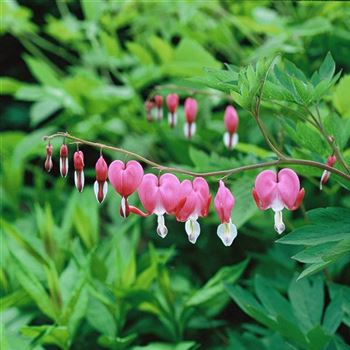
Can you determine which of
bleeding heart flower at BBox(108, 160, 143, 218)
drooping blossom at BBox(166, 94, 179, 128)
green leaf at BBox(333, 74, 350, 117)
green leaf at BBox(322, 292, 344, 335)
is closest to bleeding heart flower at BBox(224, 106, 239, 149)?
drooping blossom at BBox(166, 94, 179, 128)

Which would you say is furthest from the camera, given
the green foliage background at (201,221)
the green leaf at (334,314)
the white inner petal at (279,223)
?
the green leaf at (334,314)

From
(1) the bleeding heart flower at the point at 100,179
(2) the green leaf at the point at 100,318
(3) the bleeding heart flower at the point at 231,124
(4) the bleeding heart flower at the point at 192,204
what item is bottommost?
(2) the green leaf at the point at 100,318

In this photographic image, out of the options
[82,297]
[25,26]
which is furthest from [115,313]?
[25,26]

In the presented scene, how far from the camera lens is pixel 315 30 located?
2232 millimetres

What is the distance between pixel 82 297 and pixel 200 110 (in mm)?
1036

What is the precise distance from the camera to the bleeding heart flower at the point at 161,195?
1.37 meters

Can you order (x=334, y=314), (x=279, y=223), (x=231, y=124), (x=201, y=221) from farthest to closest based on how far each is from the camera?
(x=201, y=221)
(x=231, y=124)
(x=334, y=314)
(x=279, y=223)

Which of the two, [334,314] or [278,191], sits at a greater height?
[278,191]

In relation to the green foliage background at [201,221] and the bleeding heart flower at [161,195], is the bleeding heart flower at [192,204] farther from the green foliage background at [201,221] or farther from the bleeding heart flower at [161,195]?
the green foliage background at [201,221]

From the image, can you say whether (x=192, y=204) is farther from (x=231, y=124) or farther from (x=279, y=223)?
(x=231, y=124)

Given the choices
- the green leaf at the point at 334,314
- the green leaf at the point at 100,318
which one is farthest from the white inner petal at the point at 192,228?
the green leaf at the point at 100,318

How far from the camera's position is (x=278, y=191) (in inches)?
52.8

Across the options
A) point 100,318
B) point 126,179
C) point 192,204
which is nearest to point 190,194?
point 192,204

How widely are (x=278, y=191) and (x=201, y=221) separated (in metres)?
1.33
